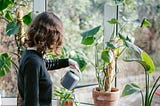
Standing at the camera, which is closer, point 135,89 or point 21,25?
point 135,89

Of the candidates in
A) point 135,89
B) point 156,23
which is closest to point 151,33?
point 156,23

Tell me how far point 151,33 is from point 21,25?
3.55 feet

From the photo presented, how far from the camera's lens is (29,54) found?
1872mm

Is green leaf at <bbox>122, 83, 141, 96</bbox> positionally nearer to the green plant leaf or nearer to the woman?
the woman

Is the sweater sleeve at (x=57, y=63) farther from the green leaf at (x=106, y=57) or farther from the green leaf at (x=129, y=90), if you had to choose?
the green leaf at (x=129, y=90)

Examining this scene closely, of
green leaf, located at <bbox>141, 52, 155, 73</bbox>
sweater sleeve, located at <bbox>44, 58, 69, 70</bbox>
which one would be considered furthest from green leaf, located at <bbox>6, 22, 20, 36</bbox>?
green leaf, located at <bbox>141, 52, 155, 73</bbox>

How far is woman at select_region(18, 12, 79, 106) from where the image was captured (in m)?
1.84

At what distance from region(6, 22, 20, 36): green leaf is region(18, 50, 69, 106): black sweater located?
0.65 meters

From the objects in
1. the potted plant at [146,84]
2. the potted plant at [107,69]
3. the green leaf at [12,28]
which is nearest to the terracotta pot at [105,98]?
the potted plant at [107,69]

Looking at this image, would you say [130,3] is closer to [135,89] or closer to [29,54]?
[135,89]

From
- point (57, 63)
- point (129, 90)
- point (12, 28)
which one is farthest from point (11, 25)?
point (129, 90)

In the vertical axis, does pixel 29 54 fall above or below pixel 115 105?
above

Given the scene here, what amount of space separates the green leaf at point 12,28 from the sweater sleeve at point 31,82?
2.43 ft

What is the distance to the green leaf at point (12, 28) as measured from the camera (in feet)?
8.25
